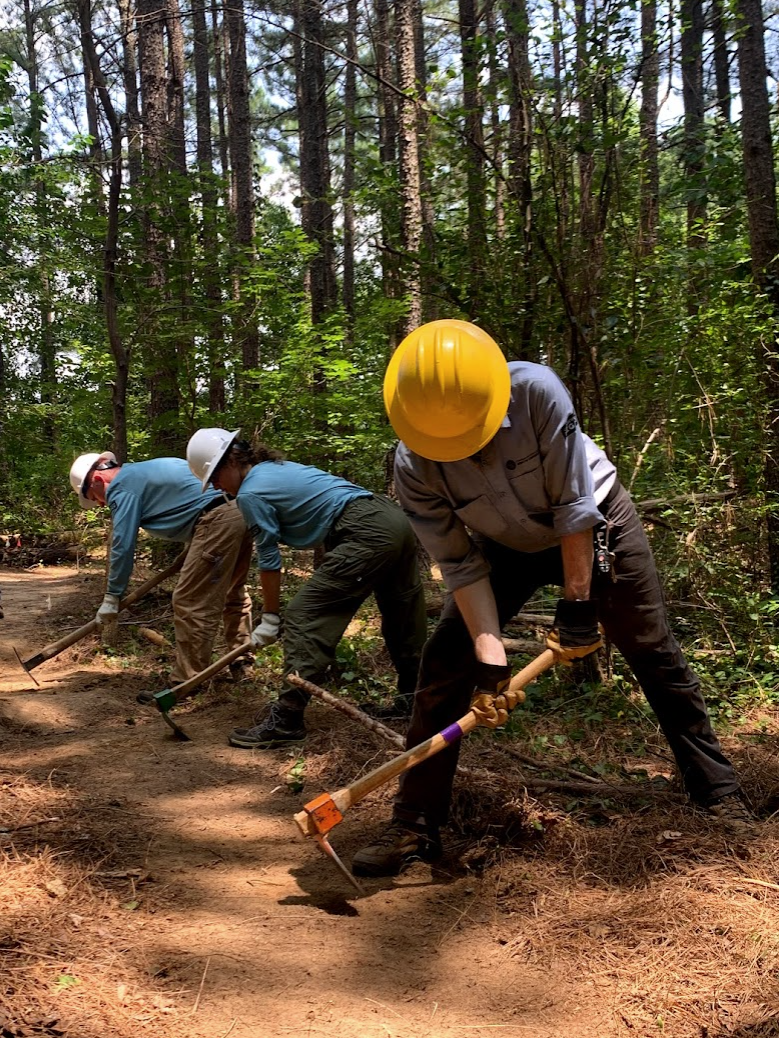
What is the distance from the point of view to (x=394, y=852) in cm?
313

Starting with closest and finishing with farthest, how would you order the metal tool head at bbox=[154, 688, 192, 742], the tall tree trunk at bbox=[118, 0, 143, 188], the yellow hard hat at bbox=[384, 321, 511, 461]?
the yellow hard hat at bbox=[384, 321, 511, 461] → the metal tool head at bbox=[154, 688, 192, 742] → the tall tree trunk at bbox=[118, 0, 143, 188]

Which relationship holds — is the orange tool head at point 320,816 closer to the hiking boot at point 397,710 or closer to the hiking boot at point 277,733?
the hiking boot at point 277,733

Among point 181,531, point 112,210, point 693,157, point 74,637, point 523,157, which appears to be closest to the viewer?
point 523,157

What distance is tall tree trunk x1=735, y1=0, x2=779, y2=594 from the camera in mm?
5457

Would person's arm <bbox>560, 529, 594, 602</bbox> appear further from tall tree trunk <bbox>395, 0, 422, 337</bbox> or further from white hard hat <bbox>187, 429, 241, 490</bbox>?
tall tree trunk <bbox>395, 0, 422, 337</bbox>

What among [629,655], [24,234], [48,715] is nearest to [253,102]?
[24,234]

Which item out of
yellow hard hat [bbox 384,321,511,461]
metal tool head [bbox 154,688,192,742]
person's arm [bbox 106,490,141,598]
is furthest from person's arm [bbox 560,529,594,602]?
person's arm [bbox 106,490,141,598]

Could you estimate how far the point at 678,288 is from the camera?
549cm

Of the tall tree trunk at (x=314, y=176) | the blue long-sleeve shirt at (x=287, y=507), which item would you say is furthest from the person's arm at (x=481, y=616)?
the tall tree trunk at (x=314, y=176)

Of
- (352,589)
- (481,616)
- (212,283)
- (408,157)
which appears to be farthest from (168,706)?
(408,157)

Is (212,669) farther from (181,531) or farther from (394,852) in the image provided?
(394,852)

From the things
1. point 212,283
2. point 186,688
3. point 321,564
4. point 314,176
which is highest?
point 314,176

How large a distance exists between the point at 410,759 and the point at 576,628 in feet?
2.51

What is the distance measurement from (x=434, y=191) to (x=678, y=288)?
1.82 metres
